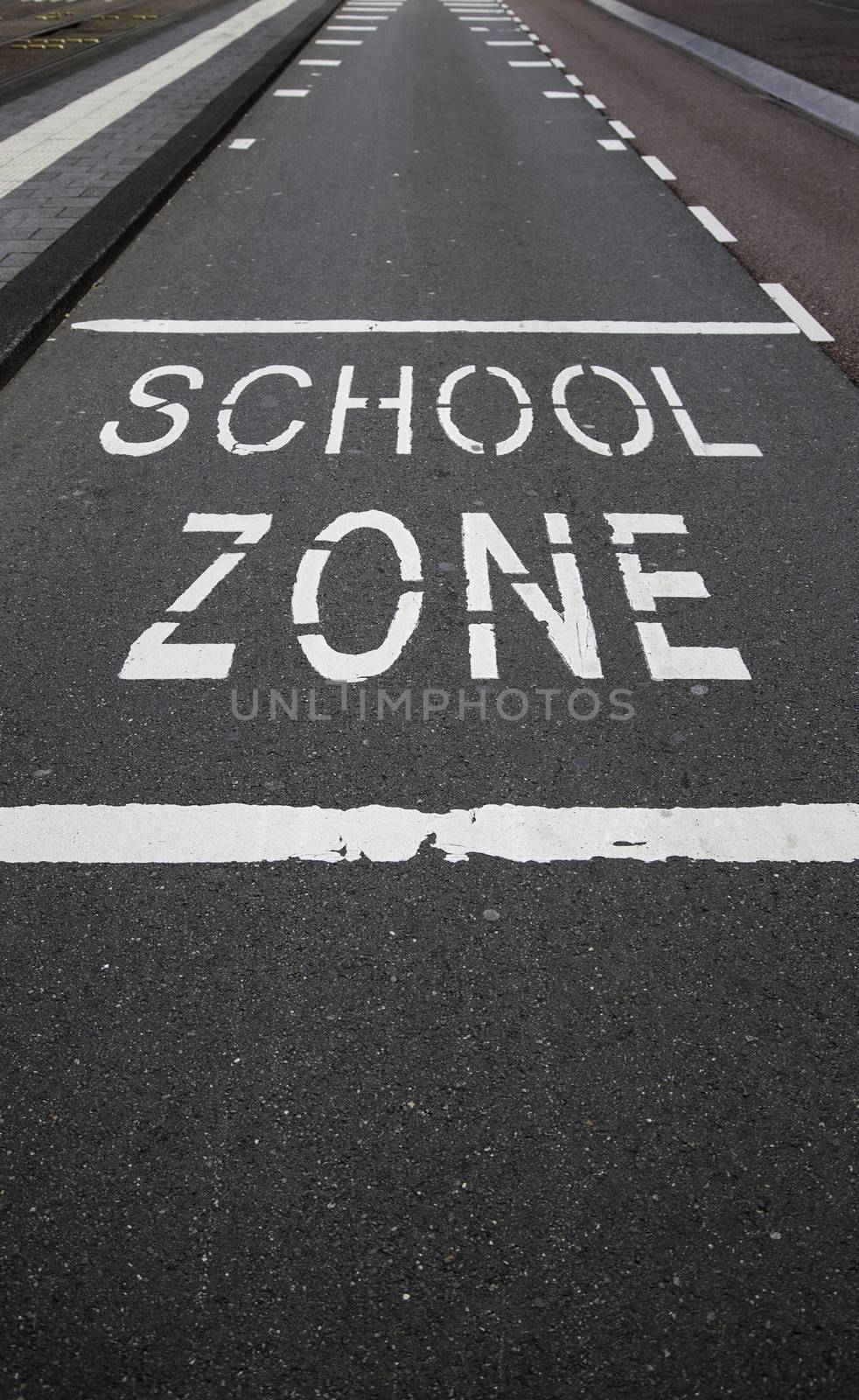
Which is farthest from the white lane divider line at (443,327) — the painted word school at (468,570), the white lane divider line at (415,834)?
the white lane divider line at (415,834)

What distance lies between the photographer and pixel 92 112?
1358cm

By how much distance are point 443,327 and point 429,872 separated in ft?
16.5

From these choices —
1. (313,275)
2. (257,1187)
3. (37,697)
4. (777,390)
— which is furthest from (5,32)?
(257,1187)

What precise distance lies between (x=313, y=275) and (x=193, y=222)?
193cm

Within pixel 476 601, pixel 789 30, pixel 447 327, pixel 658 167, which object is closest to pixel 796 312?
pixel 447 327

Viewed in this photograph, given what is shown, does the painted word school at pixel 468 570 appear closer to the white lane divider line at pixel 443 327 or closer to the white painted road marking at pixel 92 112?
the white lane divider line at pixel 443 327

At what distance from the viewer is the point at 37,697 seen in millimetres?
4031

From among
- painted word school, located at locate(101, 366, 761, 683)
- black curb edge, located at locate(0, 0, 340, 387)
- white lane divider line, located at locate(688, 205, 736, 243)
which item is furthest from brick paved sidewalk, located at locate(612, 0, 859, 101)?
painted word school, located at locate(101, 366, 761, 683)

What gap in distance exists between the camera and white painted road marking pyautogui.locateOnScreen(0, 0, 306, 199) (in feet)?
36.5

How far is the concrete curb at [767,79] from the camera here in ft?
47.0

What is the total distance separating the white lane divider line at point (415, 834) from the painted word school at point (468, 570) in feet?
2.45

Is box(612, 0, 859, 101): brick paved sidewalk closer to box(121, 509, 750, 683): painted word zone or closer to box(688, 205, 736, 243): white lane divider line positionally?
box(688, 205, 736, 243): white lane divider line

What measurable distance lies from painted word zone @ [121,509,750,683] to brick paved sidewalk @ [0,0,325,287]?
13.8ft

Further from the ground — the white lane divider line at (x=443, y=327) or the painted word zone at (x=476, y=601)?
the white lane divider line at (x=443, y=327)
